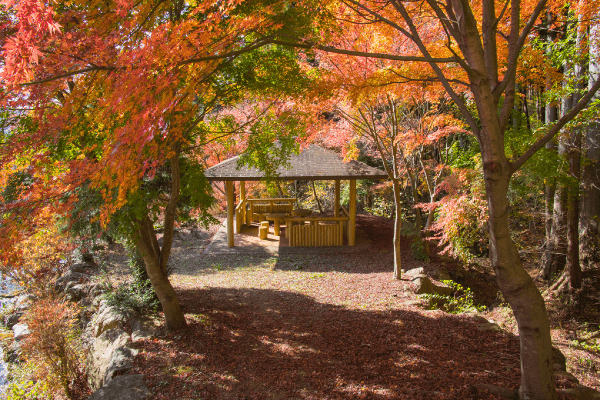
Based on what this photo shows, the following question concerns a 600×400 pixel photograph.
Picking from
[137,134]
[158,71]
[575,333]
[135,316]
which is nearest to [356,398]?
[137,134]

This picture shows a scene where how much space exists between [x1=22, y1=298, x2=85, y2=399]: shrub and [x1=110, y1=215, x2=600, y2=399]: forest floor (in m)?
2.27

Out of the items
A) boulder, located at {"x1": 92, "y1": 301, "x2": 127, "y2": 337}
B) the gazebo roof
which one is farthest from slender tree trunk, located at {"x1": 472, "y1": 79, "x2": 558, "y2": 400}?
the gazebo roof

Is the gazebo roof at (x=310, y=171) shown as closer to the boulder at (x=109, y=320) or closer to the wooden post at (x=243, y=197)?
the wooden post at (x=243, y=197)

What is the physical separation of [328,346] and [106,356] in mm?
3345

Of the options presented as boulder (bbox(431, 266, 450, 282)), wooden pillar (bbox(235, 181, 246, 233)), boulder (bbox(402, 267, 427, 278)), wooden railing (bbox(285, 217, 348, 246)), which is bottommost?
boulder (bbox(431, 266, 450, 282))

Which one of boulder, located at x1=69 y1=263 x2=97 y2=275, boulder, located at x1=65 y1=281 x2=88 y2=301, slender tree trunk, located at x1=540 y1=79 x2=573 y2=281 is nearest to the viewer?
slender tree trunk, located at x1=540 y1=79 x2=573 y2=281

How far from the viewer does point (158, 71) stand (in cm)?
332

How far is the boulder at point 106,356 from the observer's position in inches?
182

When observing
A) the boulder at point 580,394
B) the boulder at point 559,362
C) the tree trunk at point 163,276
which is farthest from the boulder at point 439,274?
the tree trunk at point 163,276

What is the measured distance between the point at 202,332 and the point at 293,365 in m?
1.71

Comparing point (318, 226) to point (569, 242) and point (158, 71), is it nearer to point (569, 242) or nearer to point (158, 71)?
point (569, 242)

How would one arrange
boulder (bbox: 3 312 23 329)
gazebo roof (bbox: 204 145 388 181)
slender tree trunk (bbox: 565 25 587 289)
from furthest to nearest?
gazebo roof (bbox: 204 145 388 181) → boulder (bbox: 3 312 23 329) → slender tree trunk (bbox: 565 25 587 289)

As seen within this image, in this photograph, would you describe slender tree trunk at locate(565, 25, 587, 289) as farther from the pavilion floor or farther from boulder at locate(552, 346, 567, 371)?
the pavilion floor

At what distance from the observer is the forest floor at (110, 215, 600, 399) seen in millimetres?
3725
